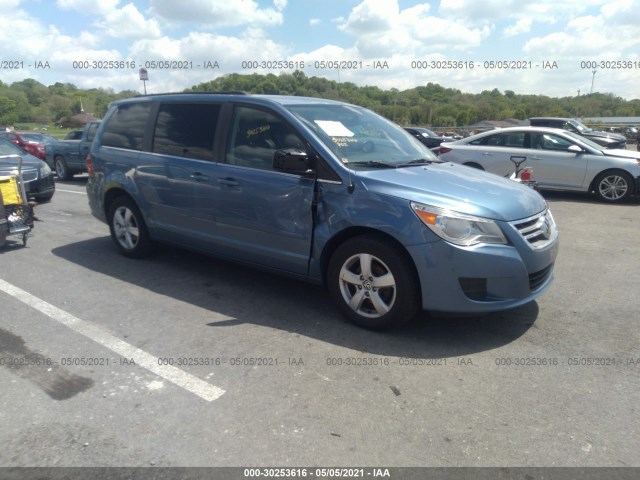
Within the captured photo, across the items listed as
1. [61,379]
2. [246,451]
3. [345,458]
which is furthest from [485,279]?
[61,379]

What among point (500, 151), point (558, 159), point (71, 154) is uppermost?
point (500, 151)

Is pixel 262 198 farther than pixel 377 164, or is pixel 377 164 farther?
pixel 262 198

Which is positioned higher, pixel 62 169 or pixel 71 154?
pixel 71 154

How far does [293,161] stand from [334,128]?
0.68 meters

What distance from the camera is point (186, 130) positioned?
5266 mm

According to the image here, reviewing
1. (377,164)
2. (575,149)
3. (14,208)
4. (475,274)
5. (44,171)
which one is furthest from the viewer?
(575,149)

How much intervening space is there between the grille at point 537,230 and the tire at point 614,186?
710cm

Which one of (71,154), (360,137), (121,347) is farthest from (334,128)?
(71,154)

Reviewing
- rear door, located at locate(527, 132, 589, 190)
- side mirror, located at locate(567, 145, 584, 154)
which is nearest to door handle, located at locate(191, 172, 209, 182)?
rear door, located at locate(527, 132, 589, 190)

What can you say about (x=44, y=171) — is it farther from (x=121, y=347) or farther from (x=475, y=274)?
(x=475, y=274)

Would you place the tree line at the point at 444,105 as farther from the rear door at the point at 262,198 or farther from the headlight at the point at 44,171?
the rear door at the point at 262,198

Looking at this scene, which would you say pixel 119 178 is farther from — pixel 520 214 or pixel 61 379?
pixel 520 214

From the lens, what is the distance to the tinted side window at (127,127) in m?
5.77

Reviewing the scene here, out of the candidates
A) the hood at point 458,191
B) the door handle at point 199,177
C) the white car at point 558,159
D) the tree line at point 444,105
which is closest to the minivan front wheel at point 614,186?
the white car at point 558,159
